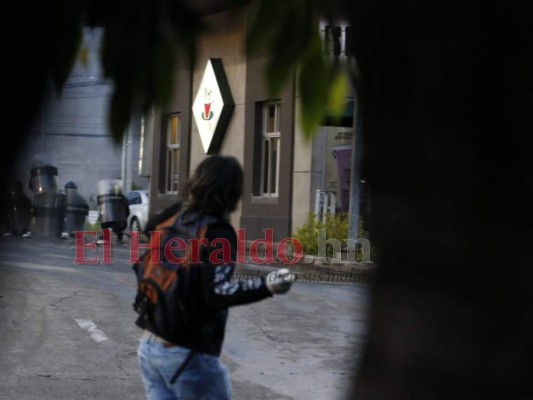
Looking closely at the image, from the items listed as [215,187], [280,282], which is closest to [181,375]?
[280,282]

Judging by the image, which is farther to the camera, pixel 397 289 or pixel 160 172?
pixel 160 172

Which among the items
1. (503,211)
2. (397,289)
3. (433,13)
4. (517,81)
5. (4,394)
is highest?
(433,13)

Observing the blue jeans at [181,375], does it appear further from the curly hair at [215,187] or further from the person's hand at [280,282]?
the curly hair at [215,187]

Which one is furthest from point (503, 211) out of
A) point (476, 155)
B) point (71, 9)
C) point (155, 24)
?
point (71, 9)

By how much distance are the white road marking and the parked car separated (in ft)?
49.2

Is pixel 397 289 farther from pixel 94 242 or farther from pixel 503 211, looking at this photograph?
pixel 94 242

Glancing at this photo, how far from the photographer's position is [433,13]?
1.91 meters

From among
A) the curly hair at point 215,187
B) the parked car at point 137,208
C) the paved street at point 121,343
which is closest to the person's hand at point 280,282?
the curly hair at point 215,187

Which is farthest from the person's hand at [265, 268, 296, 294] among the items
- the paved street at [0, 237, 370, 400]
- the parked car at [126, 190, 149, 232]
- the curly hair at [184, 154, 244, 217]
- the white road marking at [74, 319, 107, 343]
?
the parked car at [126, 190, 149, 232]

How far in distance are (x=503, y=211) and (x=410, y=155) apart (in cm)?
21

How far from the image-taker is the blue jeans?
3.73m

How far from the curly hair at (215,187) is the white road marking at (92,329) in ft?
16.7

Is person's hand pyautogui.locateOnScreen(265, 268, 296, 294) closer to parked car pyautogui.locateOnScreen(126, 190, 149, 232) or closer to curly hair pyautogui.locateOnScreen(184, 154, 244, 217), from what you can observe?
curly hair pyautogui.locateOnScreen(184, 154, 244, 217)

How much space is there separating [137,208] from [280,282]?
2181cm
